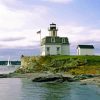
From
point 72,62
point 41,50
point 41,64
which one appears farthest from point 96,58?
point 41,50

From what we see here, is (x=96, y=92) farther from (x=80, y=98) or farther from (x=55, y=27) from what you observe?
(x=55, y=27)

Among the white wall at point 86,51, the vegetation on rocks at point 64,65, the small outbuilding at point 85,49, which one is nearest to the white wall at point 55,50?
the small outbuilding at point 85,49

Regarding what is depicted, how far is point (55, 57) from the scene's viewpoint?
9250 cm

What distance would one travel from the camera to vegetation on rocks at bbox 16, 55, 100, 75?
82.7 metres

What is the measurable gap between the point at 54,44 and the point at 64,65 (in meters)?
14.6

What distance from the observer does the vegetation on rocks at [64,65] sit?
82688 mm

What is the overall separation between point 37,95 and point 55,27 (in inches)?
2143

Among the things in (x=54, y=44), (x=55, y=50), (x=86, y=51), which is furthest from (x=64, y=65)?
(x=86, y=51)

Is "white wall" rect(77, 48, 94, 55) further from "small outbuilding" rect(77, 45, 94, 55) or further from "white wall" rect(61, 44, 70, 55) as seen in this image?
"white wall" rect(61, 44, 70, 55)

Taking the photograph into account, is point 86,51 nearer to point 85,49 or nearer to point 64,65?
point 85,49

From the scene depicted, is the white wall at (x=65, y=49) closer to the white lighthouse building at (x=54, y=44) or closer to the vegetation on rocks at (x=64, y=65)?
the white lighthouse building at (x=54, y=44)

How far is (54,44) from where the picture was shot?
327 ft

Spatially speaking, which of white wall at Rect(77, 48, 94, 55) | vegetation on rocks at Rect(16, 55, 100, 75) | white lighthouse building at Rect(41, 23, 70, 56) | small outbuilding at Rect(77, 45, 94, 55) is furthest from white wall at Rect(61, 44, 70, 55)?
vegetation on rocks at Rect(16, 55, 100, 75)

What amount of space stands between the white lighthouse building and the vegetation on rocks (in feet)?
20.2
